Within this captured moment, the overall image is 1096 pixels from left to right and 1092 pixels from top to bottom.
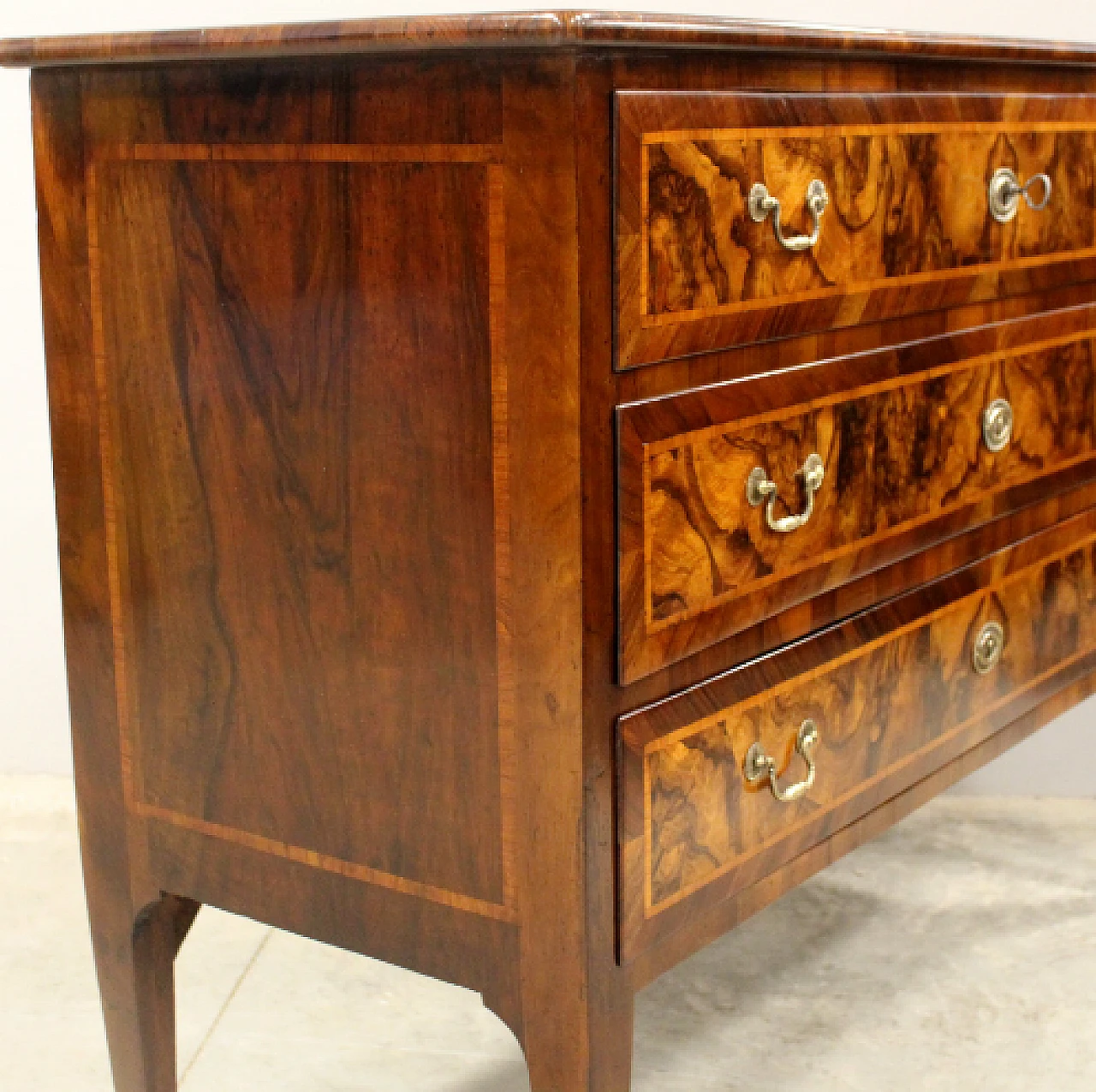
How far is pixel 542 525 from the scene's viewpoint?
1.28 metres

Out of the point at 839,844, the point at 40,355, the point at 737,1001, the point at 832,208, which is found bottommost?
the point at 737,1001

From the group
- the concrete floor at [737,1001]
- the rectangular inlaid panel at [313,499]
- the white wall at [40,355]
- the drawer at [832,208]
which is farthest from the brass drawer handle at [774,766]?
the white wall at [40,355]

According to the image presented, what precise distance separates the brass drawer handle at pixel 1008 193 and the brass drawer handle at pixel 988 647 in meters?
0.42

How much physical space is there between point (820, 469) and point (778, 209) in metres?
0.23

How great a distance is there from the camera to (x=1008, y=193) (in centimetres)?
171

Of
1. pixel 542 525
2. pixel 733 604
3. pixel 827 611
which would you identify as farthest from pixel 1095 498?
pixel 542 525

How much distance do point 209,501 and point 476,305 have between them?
0.34 meters

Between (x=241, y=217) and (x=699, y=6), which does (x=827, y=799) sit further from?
(x=699, y=6)

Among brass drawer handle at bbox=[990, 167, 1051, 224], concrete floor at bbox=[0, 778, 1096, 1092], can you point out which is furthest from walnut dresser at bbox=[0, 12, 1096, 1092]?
concrete floor at bbox=[0, 778, 1096, 1092]

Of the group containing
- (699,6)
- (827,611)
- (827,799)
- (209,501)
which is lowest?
(827,799)

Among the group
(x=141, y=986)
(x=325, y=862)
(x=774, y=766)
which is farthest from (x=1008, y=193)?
(x=141, y=986)

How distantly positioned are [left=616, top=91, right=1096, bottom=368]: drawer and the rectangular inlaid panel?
121mm

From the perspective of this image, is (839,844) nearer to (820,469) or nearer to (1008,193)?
(820,469)

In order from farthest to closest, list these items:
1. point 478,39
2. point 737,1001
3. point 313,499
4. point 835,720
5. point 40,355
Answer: point 40,355
point 737,1001
point 835,720
point 313,499
point 478,39
